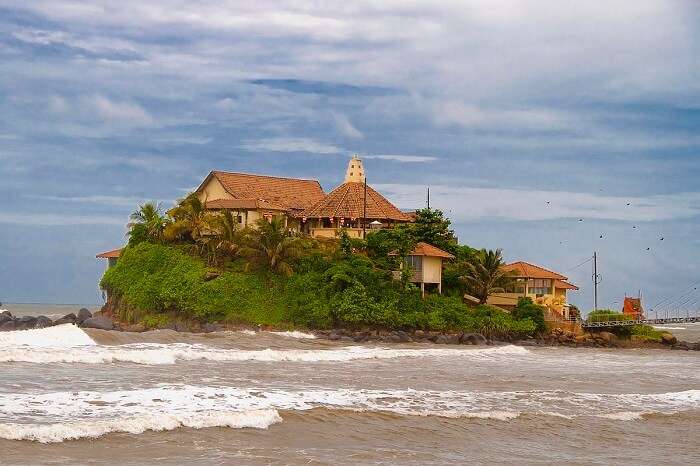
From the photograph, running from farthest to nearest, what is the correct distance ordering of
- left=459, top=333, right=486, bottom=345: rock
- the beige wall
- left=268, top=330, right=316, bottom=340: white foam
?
the beige wall, left=459, top=333, right=486, bottom=345: rock, left=268, top=330, right=316, bottom=340: white foam

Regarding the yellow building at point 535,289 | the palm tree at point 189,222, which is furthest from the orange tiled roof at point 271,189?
the yellow building at point 535,289

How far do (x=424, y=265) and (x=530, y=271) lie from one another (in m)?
7.71

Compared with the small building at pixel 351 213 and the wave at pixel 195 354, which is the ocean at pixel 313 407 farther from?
the small building at pixel 351 213

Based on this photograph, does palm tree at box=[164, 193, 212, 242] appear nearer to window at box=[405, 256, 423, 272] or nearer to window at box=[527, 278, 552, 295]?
window at box=[405, 256, 423, 272]

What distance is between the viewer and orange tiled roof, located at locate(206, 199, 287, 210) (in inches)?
1754

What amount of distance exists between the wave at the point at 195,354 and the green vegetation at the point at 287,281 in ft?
16.3

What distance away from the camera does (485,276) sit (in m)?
41.6

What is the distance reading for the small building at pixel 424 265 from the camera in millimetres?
40594

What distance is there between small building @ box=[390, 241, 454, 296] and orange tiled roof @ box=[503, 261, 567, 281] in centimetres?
493

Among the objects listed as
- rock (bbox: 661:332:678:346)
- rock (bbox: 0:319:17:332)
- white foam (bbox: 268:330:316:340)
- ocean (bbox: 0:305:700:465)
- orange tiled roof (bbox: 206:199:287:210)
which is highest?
orange tiled roof (bbox: 206:199:287:210)

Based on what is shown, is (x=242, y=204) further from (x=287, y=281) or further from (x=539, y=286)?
(x=539, y=286)

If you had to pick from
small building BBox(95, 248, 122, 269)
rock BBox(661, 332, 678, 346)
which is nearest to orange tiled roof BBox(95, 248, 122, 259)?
small building BBox(95, 248, 122, 269)

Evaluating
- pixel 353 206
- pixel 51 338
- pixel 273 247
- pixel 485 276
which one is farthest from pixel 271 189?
pixel 51 338

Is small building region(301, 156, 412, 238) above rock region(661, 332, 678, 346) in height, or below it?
above
